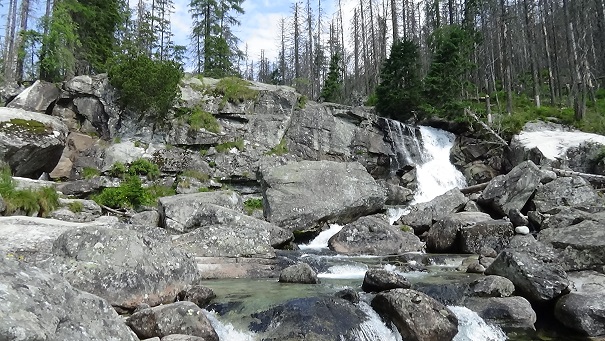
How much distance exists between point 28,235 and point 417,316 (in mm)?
7632

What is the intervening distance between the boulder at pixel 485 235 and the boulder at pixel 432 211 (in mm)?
2714

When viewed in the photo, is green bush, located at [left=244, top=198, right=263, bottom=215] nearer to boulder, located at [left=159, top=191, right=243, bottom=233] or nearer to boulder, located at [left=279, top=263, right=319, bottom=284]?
boulder, located at [left=159, top=191, right=243, bottom=233]

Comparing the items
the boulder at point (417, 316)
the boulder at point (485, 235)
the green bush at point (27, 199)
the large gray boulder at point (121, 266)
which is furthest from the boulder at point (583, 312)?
the green bush at point (27, 199)

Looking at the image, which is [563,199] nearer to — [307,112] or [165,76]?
[307,112]

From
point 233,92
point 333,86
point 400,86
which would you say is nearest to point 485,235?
point 233,92

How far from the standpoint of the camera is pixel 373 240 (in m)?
13.7

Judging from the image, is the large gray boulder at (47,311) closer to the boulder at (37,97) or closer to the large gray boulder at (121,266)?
the large gray boulder at (121,266)

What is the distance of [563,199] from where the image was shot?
15047 millimetres

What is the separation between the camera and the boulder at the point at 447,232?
13.3 meters

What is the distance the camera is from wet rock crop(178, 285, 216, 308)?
23.3ft

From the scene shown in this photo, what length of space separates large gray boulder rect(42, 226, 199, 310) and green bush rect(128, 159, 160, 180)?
14.2 metres

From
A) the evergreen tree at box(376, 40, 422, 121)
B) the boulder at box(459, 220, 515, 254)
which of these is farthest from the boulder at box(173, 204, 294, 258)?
the evergreen tree at box(376, 40, 422, 121)

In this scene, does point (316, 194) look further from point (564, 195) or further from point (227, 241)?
point (564, 195)

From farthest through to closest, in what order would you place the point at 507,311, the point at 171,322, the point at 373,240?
1. the point at 373,240
2. the point at 507,311
3. the point at 171,322
